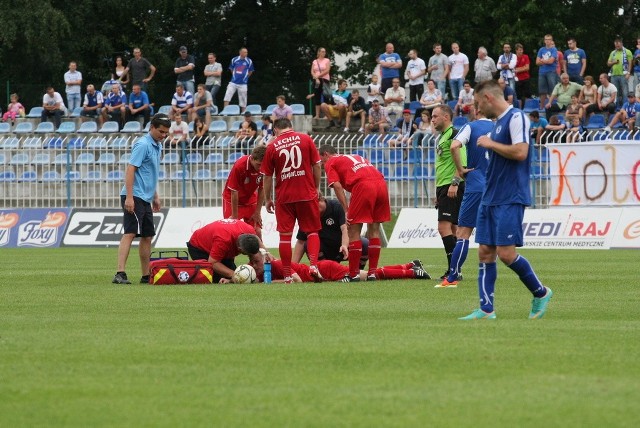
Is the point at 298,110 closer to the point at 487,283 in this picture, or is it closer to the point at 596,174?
the point at 596,174

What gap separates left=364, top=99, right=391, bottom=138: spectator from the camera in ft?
108

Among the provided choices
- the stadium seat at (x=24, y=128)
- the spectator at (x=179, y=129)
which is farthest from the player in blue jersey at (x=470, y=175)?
the stadium seat at (x=24, y=128)

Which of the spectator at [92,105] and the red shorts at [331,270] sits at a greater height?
the spectator at [92,105]

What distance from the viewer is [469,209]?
14.6 m

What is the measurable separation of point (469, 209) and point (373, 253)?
6.84 ft

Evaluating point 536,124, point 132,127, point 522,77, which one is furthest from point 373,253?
point 132,127

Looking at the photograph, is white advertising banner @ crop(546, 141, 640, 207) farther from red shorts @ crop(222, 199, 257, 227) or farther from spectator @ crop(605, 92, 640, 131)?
red shorts @ crop(222, 199, 257, 227)

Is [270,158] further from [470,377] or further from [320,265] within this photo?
[470,377]

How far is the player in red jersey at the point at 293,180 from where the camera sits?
15836 millimetres

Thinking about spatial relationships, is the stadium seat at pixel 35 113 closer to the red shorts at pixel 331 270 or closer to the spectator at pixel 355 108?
the spectator at pixel 355 108

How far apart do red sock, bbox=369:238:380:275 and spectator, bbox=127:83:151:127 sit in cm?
2117

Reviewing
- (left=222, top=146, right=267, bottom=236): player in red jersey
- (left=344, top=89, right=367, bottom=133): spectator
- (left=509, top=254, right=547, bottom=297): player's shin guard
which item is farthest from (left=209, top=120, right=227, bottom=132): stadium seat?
(left=509, top=254, right=547, bottom=297): player's shin guard

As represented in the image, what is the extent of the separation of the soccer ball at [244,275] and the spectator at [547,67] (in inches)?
720

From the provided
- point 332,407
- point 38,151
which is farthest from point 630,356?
point 38,151
